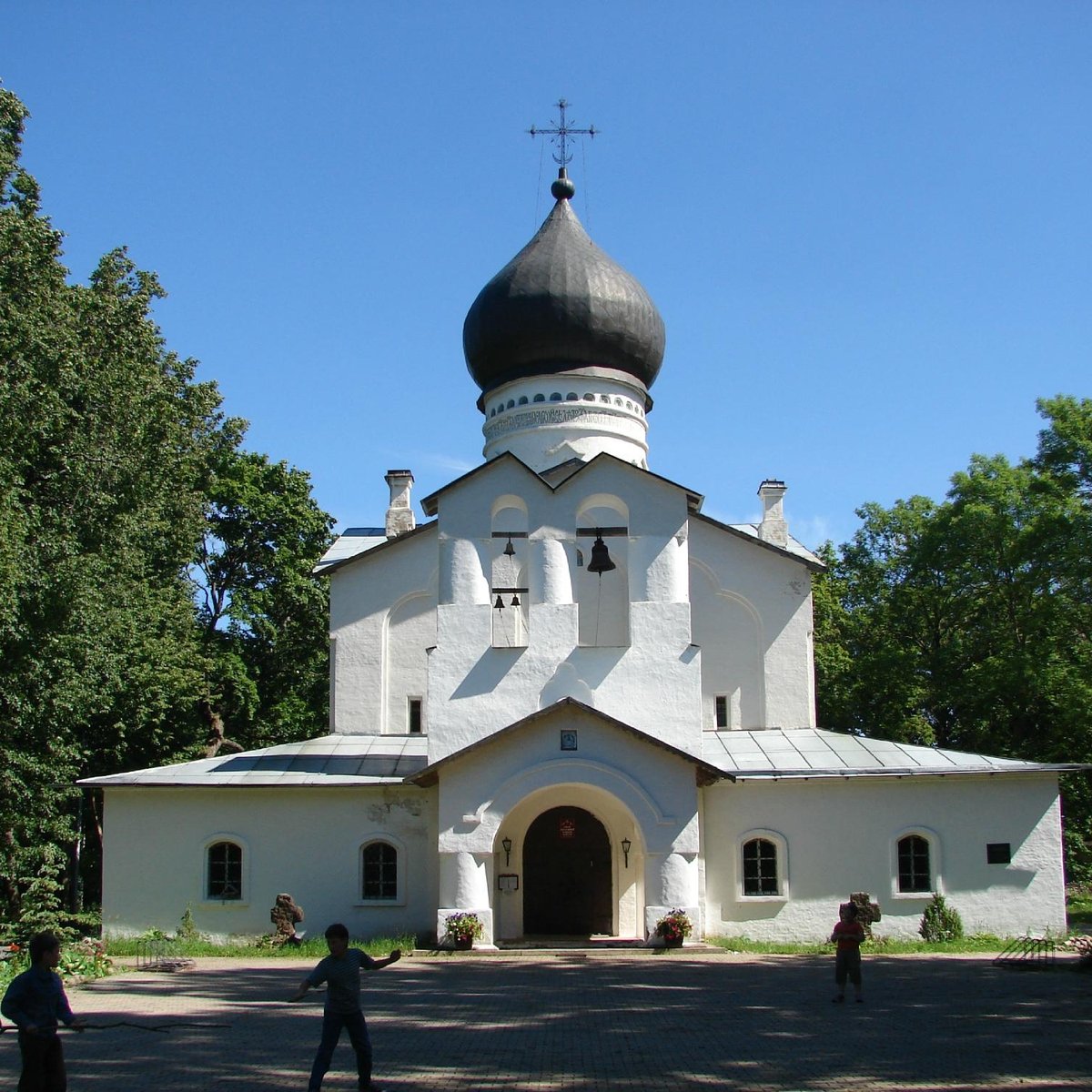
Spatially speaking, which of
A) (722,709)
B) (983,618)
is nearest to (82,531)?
(722,709)

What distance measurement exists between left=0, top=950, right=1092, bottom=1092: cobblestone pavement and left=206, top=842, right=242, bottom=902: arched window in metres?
3.13

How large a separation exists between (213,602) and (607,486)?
1623cm

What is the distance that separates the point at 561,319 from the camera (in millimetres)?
23781

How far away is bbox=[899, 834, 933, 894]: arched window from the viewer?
62.7ft

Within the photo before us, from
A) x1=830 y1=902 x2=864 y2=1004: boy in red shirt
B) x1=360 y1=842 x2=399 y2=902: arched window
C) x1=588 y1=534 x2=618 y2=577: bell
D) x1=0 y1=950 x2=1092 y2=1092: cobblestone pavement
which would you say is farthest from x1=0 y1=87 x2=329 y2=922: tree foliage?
x1=830 y1=902 x2=864 y2=1004: boy in red shirt

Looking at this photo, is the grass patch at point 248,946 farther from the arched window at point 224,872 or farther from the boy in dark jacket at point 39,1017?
the boy in dark jacket at point 39,1017

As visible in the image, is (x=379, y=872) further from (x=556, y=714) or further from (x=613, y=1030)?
(x=613, y=1030)

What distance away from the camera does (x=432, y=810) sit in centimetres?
1942

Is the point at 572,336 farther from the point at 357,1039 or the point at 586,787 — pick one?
the point at 357,1039

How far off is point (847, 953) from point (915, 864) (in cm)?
705

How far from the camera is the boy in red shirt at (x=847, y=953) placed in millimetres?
12609

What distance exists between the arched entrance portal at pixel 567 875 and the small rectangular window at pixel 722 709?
361cm

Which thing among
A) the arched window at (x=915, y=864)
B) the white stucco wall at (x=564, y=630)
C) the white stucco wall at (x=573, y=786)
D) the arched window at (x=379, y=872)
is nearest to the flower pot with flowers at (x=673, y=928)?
the white stucco wall at (x=573, y=786)

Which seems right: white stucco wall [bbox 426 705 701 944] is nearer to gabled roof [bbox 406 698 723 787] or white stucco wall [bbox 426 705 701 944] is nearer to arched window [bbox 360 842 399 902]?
gabled roof [bbox 406 698 723 787]
